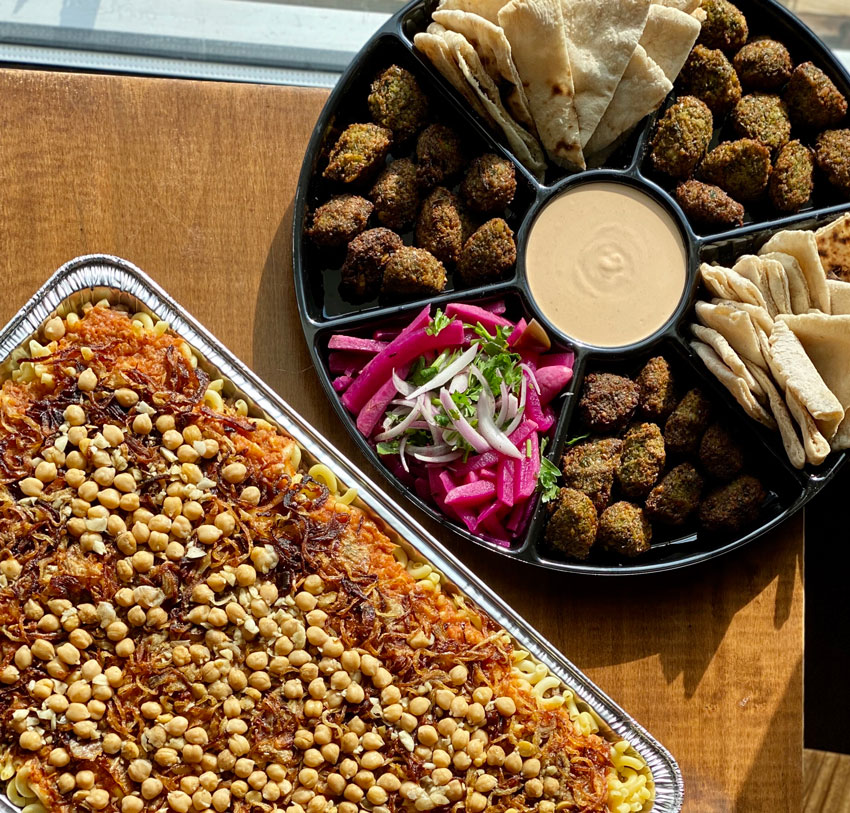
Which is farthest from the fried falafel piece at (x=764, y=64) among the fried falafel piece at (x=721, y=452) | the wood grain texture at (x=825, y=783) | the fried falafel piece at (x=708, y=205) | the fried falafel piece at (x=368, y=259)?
the wood grain texture at (x=825, y=783)

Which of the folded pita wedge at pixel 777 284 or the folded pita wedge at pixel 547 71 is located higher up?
the folded pita wedge at pixel 547 71

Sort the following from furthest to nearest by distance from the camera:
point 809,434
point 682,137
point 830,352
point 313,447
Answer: point 682,137
point 830,352
point 809,434
point 313,447

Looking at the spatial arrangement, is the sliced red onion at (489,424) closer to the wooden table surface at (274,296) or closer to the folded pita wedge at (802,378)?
the wooden table surface at (274,296)

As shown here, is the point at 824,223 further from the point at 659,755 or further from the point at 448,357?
the point at 659,755

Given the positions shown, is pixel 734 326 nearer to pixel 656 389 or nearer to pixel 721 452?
pixel 656 389

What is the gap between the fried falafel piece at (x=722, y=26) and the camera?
325 cm

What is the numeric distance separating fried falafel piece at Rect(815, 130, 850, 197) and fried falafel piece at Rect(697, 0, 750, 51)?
0.48 meters

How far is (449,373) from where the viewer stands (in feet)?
10.1

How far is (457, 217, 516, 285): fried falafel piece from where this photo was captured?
3.11m

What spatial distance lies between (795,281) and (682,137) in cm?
64

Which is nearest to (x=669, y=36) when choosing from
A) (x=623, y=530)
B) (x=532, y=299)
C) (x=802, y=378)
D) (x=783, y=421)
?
(x=532, y=299)

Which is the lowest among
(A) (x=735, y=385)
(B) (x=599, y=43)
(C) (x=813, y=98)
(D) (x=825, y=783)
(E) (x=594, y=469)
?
(D) (x=825, y=783)

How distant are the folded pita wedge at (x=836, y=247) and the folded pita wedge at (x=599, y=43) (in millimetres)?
887

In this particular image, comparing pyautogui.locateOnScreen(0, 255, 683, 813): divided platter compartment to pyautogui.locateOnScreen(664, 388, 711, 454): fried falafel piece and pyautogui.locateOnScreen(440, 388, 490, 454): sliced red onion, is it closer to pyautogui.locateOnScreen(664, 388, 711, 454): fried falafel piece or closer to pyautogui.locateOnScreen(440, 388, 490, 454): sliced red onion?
pyautogui.locateOnScreen(440, 388, 490, 454): sliced red onion
